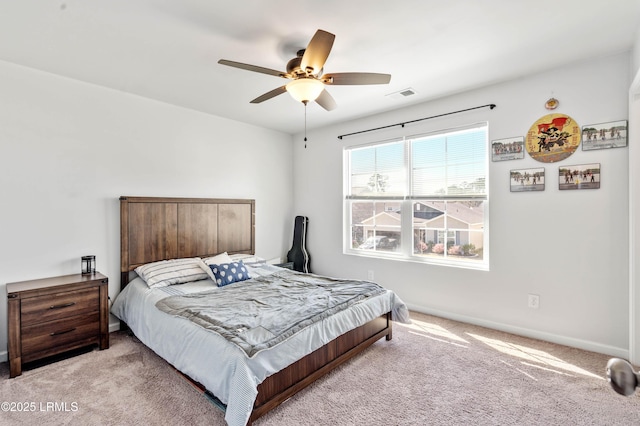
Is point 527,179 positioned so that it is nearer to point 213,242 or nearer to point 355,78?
point 355,78

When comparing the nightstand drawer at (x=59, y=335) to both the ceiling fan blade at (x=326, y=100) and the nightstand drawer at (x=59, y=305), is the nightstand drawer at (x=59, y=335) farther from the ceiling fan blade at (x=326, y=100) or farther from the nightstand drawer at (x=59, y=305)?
the ceiling fan blade at (x=326, y=100)

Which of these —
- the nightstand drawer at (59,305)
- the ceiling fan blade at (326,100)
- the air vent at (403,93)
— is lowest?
the nightstand drawer at (59,305)

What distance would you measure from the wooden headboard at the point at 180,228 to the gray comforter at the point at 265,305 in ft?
3.33

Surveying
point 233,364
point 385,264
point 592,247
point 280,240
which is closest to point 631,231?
point 592,247

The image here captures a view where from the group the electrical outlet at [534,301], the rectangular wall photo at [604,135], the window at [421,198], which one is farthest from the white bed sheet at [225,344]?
the rectangular wall photo at [604,135]

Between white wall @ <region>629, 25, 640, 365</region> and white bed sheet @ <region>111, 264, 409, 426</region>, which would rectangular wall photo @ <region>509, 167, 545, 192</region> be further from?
white bed sheet @ <region>111, 264, 409, 426</region>

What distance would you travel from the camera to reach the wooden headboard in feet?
11.1

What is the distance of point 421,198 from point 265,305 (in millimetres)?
2363

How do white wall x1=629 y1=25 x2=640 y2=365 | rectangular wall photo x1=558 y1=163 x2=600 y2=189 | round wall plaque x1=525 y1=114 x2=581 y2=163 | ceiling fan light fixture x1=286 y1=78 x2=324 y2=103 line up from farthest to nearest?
round wall plaque x1=525 y1=114 x2=581 y2=163, rectangular wall photo x1=558 y1=163 x2=600 y2=189, white wall x1=629 y1=25 x2=640 y2=365, ceiling fan light fixture x1=286 y1=78 x2=324 y2=103

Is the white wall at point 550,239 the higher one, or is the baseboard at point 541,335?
the white wall at point 550,239

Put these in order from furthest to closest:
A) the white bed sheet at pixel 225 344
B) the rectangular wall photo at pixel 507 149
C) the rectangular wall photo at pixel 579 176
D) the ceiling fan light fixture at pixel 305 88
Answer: the rectangular wall photo at pixel 507 149 → the rectangular wall photo at pixel 579 176 → the ceiling fan light fixture at pixel 305 88 → the white bed sheet at pixel 225 344

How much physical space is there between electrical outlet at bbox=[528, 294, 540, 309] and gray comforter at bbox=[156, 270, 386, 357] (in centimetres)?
150

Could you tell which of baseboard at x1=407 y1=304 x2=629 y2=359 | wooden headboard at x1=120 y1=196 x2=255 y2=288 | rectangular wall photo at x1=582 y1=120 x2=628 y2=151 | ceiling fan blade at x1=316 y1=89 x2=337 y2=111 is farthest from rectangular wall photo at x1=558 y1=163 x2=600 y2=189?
wooden headboard at x1=120 y1=196 x2=255 y2=288

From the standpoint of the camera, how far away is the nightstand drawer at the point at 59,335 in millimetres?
2488
